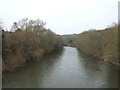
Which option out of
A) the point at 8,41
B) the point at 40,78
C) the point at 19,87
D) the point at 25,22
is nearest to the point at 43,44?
the point at 25,22

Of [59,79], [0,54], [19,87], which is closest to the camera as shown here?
[19,87]

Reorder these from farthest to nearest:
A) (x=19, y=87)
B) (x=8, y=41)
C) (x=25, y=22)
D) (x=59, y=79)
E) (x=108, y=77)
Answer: (x=25, y=22) → (x=8, y=41) → (x=108, y=77) → (x=59, y=79) → (x=19, y=87)

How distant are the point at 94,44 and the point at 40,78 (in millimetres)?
23416

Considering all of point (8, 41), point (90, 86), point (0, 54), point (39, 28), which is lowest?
point (90, 86)

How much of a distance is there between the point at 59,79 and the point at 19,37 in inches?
441

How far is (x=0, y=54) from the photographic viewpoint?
19.6 metres

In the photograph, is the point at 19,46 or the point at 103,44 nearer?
the point at 19,46

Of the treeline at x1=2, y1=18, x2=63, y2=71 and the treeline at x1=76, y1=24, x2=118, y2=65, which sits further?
the treeline at x1=76, y1=24, x2=118, y2=65

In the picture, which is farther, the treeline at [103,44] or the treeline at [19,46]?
the treeline at [103,44]

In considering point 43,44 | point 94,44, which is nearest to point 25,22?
point 43,44

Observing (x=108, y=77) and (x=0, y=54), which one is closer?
(x=108, y=77)

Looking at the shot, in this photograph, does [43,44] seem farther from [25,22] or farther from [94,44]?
[94,44]

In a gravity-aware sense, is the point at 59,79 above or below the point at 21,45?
below

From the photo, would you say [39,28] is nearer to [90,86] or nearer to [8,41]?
[8,41]
